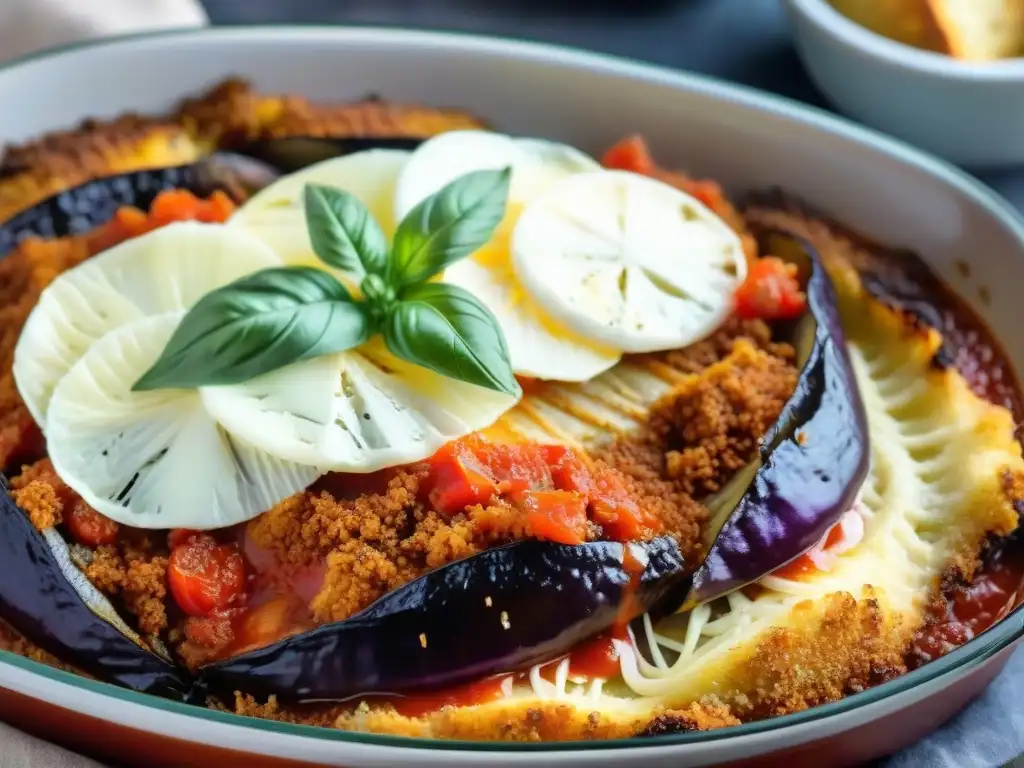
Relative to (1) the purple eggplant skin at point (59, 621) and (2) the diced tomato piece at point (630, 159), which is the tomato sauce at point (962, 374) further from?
(1) the purple eggplant skin at point (59, 621)

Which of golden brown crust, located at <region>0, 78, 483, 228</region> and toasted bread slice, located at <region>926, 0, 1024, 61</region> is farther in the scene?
toasted bread slice, located at <region>926, 0, 1024, 61</region>

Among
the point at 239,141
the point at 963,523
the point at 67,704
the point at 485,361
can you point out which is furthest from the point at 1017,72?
the point at 67,704

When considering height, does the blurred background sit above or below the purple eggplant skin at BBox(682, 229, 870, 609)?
above

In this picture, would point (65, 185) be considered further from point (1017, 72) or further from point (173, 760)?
point (1017, 72)

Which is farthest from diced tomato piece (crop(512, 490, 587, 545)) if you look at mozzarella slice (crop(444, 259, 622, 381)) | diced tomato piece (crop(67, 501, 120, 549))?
diced tomato piece (crop(67, 501, 120, 549))

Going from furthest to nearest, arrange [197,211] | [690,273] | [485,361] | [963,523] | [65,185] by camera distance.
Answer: [65,185], [197,211], [690,273], [963,523], [485,361]

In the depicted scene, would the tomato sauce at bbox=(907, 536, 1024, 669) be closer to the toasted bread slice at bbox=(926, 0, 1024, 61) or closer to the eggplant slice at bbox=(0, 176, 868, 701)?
the eggplant slice at bbox=(0, 176, 868, 701)

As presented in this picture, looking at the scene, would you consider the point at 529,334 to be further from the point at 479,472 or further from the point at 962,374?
the point at 962,374

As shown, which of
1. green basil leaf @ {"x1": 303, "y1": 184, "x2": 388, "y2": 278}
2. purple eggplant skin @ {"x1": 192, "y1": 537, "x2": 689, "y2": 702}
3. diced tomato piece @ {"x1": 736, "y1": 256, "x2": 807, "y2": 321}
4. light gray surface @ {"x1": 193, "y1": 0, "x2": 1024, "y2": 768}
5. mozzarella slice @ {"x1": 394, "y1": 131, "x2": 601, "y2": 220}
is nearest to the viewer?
purple eggplant skin @ {"x1": 192, "y1": 537, "x2": 689, "y2": 702}
